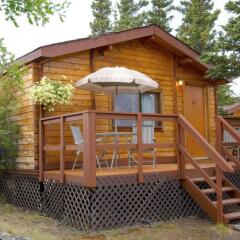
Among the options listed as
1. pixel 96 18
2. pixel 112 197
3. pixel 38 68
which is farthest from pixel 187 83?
pixel 96 18

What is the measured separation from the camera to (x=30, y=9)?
4289 mm

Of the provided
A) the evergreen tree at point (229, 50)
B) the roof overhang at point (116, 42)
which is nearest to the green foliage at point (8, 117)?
the roof overhang at point (116, 42)

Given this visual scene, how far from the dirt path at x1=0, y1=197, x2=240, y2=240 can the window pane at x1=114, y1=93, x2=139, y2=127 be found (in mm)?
2856

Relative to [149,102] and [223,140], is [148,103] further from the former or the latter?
[223,140]

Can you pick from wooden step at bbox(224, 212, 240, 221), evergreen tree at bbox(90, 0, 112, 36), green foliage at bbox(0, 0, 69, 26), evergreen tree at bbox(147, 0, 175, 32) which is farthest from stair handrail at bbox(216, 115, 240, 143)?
evergreen tree at bbox(90, 0, 112, 36)

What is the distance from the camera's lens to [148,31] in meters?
9.98

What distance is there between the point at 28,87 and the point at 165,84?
351cm

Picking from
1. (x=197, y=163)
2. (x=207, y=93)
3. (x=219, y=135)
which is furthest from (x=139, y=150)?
(x=207, y=93)

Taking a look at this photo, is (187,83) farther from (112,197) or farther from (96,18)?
(96,18)

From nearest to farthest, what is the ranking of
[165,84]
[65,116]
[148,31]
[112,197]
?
[112,197], [65,116], [148,31], [165,84]

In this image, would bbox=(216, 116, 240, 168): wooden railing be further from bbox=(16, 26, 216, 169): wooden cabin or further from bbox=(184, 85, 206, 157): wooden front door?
bbox=(184, 85, 206, 157): wooden front door

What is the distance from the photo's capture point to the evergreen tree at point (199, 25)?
86.5 feet

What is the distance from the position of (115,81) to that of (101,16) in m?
24.4

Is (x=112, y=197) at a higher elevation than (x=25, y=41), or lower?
lower
